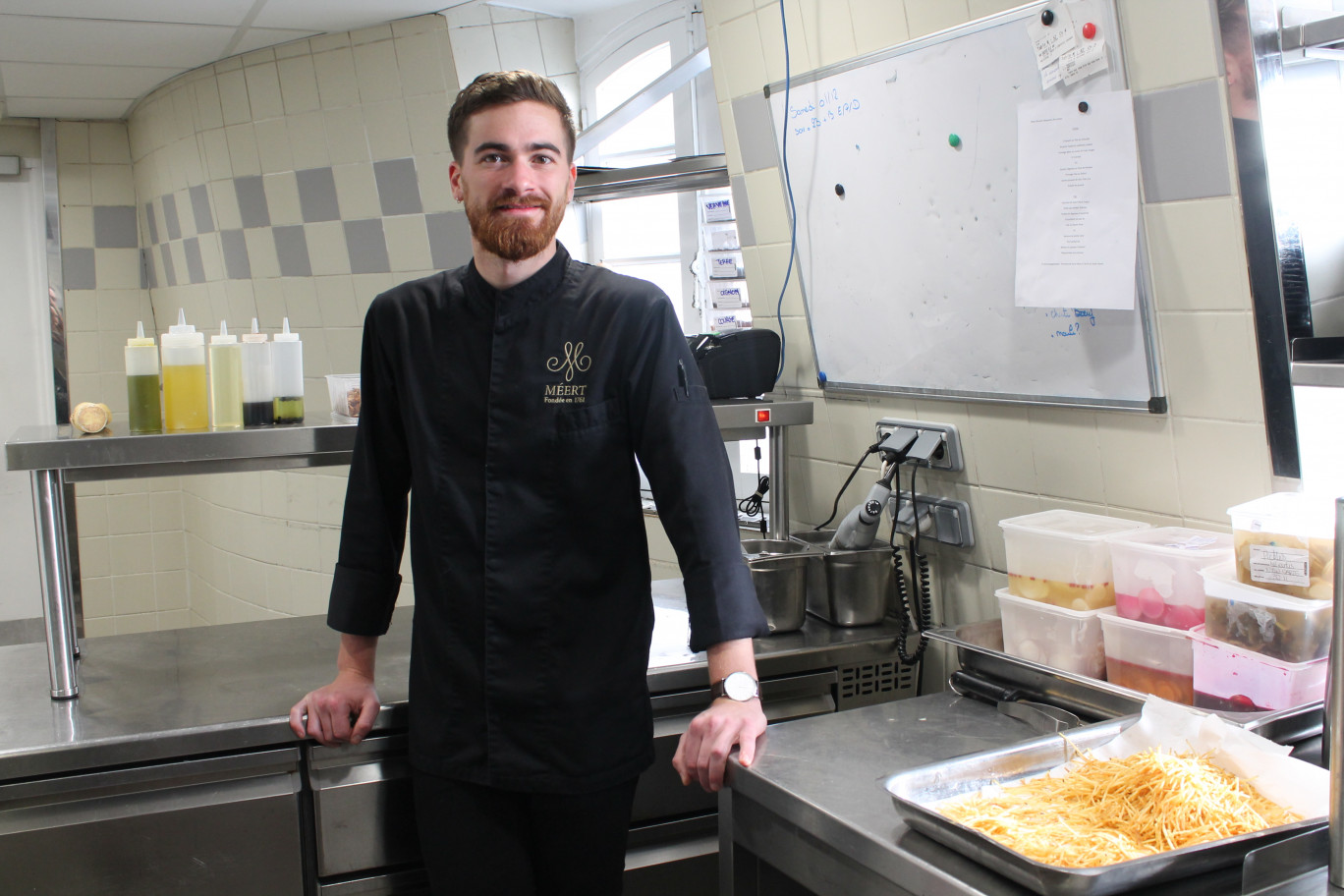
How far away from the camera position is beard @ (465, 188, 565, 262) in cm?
150

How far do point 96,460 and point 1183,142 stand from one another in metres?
1.71

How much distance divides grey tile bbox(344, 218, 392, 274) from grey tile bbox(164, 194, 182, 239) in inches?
38.7

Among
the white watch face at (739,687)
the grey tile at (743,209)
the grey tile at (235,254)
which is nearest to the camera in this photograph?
the white watch face at (739,687)

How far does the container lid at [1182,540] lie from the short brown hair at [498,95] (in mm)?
1051

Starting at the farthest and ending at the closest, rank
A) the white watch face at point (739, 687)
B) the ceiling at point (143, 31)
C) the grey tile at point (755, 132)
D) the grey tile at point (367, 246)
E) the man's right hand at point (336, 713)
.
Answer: the grey tile at point (367, 246) < the ceiling at point (143, 31) < the grey tile at point (755, 132) < the man's right hand at point (336, 713) < the white watch face at point (739, 687)

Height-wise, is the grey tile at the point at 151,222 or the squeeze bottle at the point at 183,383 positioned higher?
the grey tile at the point at 151,222

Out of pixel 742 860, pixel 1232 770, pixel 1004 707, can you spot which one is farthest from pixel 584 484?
pixel 1232 770

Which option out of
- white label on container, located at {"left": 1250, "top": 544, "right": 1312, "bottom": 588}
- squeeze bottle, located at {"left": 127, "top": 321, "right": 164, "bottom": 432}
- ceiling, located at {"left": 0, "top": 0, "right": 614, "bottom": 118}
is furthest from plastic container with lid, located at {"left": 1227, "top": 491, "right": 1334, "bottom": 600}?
ceiling, located at {"left": 0, "top": 0, "right": 614, "bottom": 118}

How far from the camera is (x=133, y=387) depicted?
1757 millimetres

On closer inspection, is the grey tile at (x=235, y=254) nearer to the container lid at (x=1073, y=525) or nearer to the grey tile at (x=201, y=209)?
the grey tile at (x=201, y=209)

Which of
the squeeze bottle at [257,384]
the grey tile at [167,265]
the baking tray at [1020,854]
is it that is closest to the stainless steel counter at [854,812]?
the baking tray at [1020,854]

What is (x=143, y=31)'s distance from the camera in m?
3.26

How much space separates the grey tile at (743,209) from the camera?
8.27ft

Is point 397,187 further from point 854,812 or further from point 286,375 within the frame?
point 854,812
